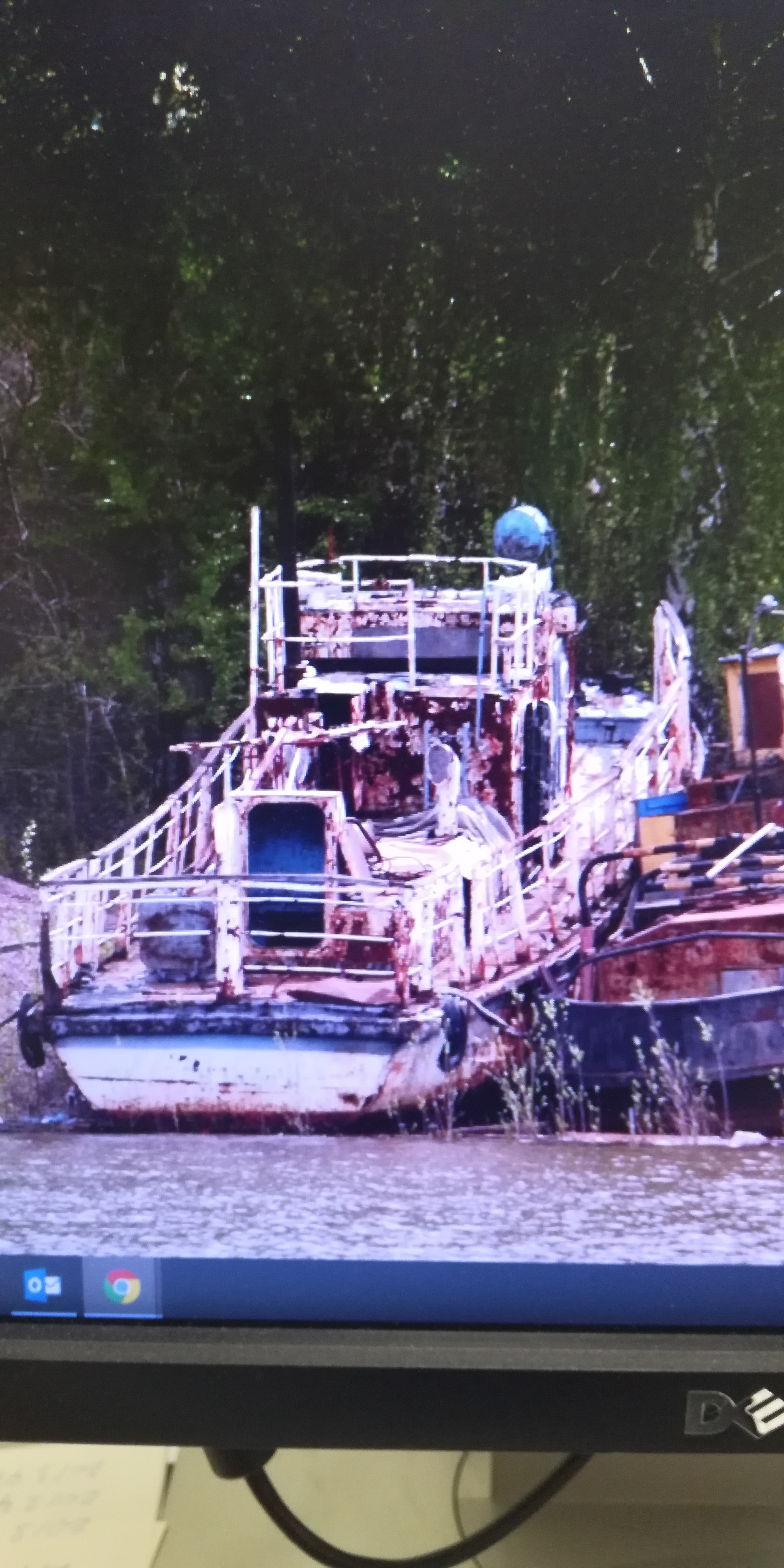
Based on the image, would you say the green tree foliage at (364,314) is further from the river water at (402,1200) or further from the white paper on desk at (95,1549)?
the white paper on desk at (95,1549)

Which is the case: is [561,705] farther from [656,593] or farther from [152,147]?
[152,147]

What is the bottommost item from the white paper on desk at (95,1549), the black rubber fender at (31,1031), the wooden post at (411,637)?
the white paper on desk at (95,1549)

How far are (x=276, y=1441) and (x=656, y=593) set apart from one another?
52 cm

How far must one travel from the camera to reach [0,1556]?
27.7 inches

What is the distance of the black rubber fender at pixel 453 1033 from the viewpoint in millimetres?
650

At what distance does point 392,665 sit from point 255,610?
9 centimetres

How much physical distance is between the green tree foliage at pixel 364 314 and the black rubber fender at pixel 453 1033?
213mm

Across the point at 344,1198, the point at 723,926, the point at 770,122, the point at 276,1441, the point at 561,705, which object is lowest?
the point at 276,1441

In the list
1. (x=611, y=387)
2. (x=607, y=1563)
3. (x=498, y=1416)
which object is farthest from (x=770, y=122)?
(x=607, y=1563)

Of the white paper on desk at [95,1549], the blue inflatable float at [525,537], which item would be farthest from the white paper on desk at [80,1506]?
the blue inflatable float at [525,537]

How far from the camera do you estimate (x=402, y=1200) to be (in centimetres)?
62

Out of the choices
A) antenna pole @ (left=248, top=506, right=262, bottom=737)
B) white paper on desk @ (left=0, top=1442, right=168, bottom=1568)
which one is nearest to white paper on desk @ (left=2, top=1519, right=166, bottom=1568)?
white paper on desk @ (left=0, top=1442, right=168, bottom=1568)

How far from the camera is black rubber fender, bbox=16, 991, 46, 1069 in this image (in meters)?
0.65

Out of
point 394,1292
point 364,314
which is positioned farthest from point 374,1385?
point 364,314
